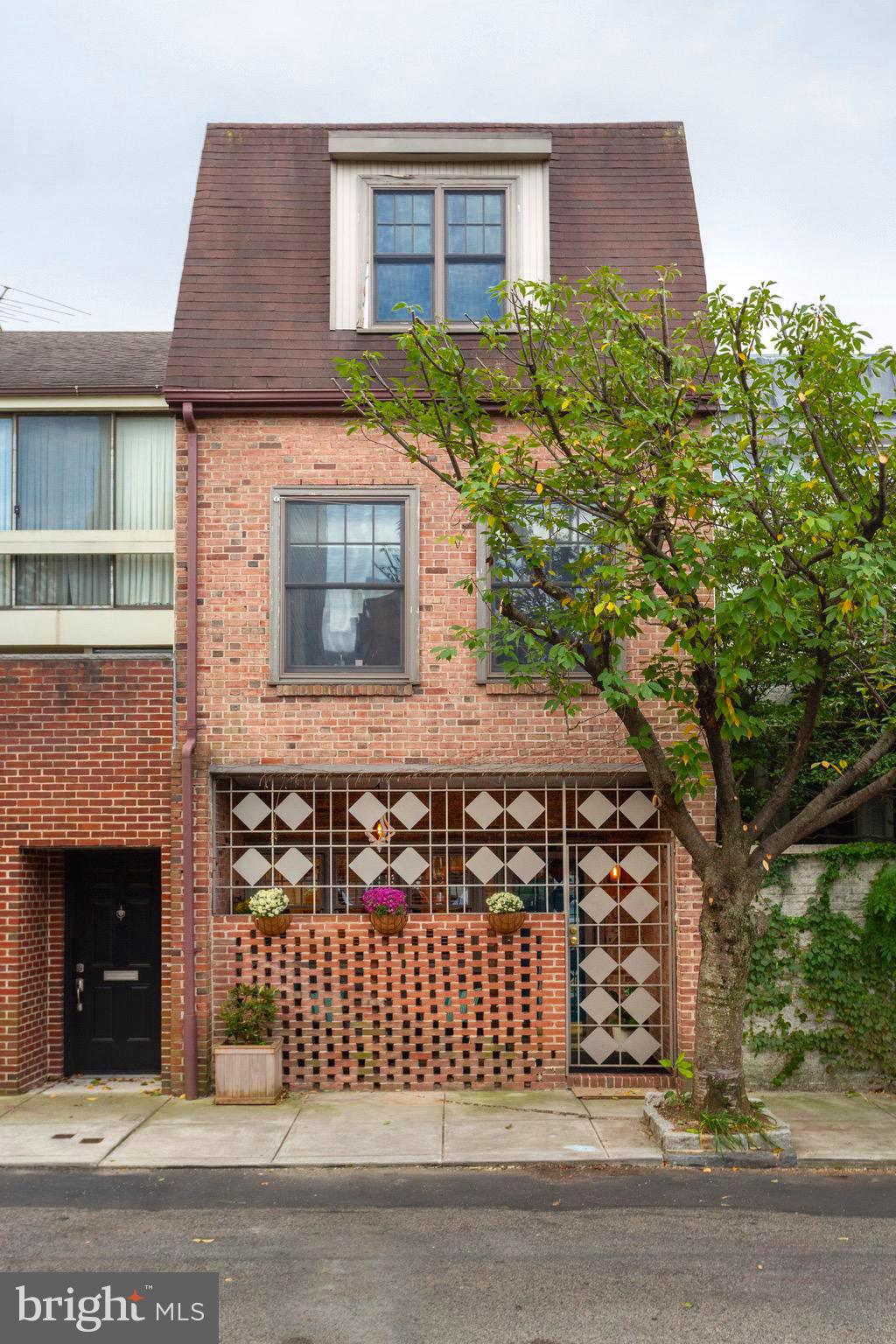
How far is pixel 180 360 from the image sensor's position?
37.1ft

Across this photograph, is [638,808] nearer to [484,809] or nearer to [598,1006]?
[484,809]

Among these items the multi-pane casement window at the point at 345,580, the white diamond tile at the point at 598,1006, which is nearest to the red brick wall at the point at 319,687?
the multi-pane casement window at the point at 345,580

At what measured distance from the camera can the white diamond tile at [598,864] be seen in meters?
11.4

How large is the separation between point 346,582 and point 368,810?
2.24 metres

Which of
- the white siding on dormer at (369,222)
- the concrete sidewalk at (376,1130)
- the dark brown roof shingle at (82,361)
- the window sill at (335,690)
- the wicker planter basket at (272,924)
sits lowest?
the concrete sidewalk at (376,1130)

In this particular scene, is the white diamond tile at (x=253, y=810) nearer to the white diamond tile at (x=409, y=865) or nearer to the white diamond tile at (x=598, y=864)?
the white diamond tile at (x=409, y=865)

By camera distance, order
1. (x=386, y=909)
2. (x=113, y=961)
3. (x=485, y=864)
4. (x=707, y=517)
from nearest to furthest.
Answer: (x=707, y=517), (x=386, y=909), (x=485, y=864), (x=113, y=961)

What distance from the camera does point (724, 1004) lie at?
9.21 meters

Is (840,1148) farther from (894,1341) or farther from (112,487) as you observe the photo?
(112,487)

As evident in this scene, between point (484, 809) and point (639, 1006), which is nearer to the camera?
point (639, 1006)

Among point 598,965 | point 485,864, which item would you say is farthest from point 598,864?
point 485,864

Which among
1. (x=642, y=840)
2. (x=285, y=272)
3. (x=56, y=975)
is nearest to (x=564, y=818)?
(x=642, y=840)

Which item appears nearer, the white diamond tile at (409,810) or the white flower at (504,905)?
the white flower at (504,905)

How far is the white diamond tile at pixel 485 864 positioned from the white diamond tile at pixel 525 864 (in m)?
0.13
